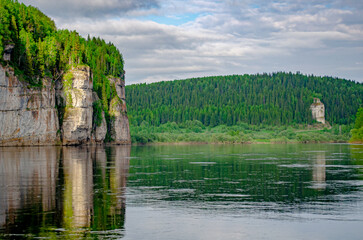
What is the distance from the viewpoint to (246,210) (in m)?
23.1

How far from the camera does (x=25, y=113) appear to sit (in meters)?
100

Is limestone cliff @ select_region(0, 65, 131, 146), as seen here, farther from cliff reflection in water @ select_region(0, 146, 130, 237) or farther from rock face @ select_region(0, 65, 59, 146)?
cliff reflection in water @ select_region(0, 146, 130, 237)

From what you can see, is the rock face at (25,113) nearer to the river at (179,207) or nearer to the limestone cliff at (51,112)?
the limestone cliff at (51,112)

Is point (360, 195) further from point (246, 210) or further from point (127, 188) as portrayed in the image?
point (127, 188)

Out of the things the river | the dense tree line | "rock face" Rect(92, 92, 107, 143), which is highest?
the dense tree line

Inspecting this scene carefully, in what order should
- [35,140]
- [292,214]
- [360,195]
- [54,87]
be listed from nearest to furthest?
1. [292,214]
2. [360,195]
3. [35,140]
4. [54,87]

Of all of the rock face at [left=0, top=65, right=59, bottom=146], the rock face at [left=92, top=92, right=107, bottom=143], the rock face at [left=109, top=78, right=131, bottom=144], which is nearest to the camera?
the rock face at [left=0, top=65, right=59, bottom=146]

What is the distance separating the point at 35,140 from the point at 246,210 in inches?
3432

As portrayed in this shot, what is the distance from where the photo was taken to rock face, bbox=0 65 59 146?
95188 mm

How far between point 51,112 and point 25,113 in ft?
25.1

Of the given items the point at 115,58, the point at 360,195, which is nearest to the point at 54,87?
the point at 115,58

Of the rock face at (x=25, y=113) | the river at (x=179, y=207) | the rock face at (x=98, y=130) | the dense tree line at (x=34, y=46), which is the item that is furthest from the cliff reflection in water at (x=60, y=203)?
the rock face at (x=98, y=130)

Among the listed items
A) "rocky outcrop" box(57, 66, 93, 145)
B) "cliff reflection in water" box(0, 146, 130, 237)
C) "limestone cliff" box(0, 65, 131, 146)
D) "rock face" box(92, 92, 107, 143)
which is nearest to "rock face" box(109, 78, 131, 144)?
"limestone cliff" box(0, 65, 131, 146)

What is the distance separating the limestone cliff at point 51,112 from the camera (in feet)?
316
